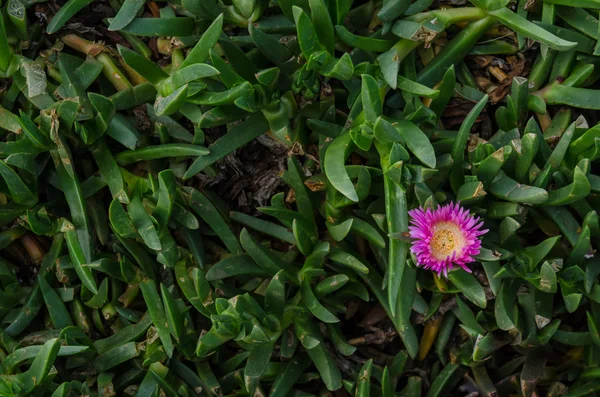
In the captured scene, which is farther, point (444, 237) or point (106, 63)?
point (106, 63)

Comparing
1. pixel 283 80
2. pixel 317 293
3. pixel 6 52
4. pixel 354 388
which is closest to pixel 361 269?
pixel 317 293

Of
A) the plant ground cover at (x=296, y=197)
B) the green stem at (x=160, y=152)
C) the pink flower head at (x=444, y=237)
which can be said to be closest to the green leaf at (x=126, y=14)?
the plant ground cover at (x=296, y=197)

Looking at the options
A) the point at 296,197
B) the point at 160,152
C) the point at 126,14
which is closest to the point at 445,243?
the point at 296,197

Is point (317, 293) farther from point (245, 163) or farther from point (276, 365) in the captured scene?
point (245, 163)

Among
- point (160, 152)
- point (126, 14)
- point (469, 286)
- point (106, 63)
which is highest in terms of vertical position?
point (126, 14)

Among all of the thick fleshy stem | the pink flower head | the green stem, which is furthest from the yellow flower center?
the thick fleshy stem

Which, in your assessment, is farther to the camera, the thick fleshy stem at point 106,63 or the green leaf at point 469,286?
the thick fleshy stem at point 106,63

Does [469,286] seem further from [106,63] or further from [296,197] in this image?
[106,63]

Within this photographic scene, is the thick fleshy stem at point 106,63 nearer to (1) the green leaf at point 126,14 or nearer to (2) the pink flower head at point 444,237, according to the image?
(1) the green leaf at point 126,14

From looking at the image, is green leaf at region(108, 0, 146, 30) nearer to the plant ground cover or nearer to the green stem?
the plant ground cover
